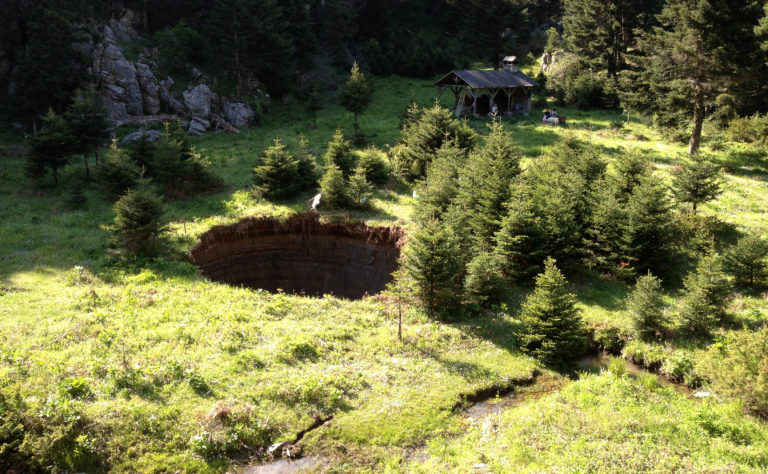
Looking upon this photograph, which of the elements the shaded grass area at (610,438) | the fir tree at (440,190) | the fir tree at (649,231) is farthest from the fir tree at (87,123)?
the fir tree at (649,231)

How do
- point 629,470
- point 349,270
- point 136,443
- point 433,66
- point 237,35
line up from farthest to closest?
point 433,66
point 237,35
point 349,270
point 136,443
point 629,470

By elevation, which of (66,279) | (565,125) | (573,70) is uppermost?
(573,70)

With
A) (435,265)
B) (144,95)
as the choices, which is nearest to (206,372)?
(435,265)

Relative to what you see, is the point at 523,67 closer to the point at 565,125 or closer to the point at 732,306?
the point at 565,125

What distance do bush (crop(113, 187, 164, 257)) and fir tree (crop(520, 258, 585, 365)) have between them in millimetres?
16695

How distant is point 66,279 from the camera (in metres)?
19.1

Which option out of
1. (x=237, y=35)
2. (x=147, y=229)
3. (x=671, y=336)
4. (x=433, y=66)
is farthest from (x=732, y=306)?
(x=433, y=66)

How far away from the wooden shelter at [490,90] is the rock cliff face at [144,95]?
1989cm

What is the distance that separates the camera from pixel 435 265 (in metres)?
17.0

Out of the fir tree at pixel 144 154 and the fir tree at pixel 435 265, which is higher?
the fir tree at pixel 144 154

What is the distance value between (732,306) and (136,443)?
64.3 feet

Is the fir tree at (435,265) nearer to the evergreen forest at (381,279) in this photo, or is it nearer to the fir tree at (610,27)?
the evergreen forest at (381,279)

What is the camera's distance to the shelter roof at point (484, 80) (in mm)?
41919

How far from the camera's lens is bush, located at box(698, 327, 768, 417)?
39.0ft
